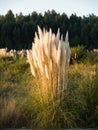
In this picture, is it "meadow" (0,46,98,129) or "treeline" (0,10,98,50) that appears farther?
"treeline" (0,10,98,50)

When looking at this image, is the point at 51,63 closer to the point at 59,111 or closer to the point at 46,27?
the point at 59,111

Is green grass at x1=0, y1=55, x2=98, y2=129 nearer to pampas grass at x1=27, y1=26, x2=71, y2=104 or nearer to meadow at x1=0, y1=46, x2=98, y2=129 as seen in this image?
meadow at x1=0, y1=46, x2=98, y2=129

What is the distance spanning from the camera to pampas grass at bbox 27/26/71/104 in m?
7.43

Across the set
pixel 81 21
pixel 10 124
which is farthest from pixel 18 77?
pixel 81 21

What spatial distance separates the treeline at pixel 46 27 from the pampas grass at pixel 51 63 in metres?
19.5

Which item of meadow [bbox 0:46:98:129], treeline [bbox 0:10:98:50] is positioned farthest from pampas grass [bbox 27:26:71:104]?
treeline [bbox 0:10:98:50]

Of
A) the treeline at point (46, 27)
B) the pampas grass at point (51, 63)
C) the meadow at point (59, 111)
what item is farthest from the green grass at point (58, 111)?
the treeline at point (46, 27)

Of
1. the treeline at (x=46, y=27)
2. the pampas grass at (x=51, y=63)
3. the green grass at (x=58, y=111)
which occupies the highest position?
the treeline at (x=46, y=27)

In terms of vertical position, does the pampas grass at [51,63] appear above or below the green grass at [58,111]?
above

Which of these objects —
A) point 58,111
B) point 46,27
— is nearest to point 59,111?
point 58,111

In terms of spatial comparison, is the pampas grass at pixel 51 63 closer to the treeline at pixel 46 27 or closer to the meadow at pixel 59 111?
the meadow at pixel 59 111

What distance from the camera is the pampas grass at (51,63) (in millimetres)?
7434

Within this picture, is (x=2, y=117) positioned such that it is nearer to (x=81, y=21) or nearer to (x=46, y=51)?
(x=46, y=51)

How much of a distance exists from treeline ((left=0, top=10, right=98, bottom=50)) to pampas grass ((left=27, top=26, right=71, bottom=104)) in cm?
1954
